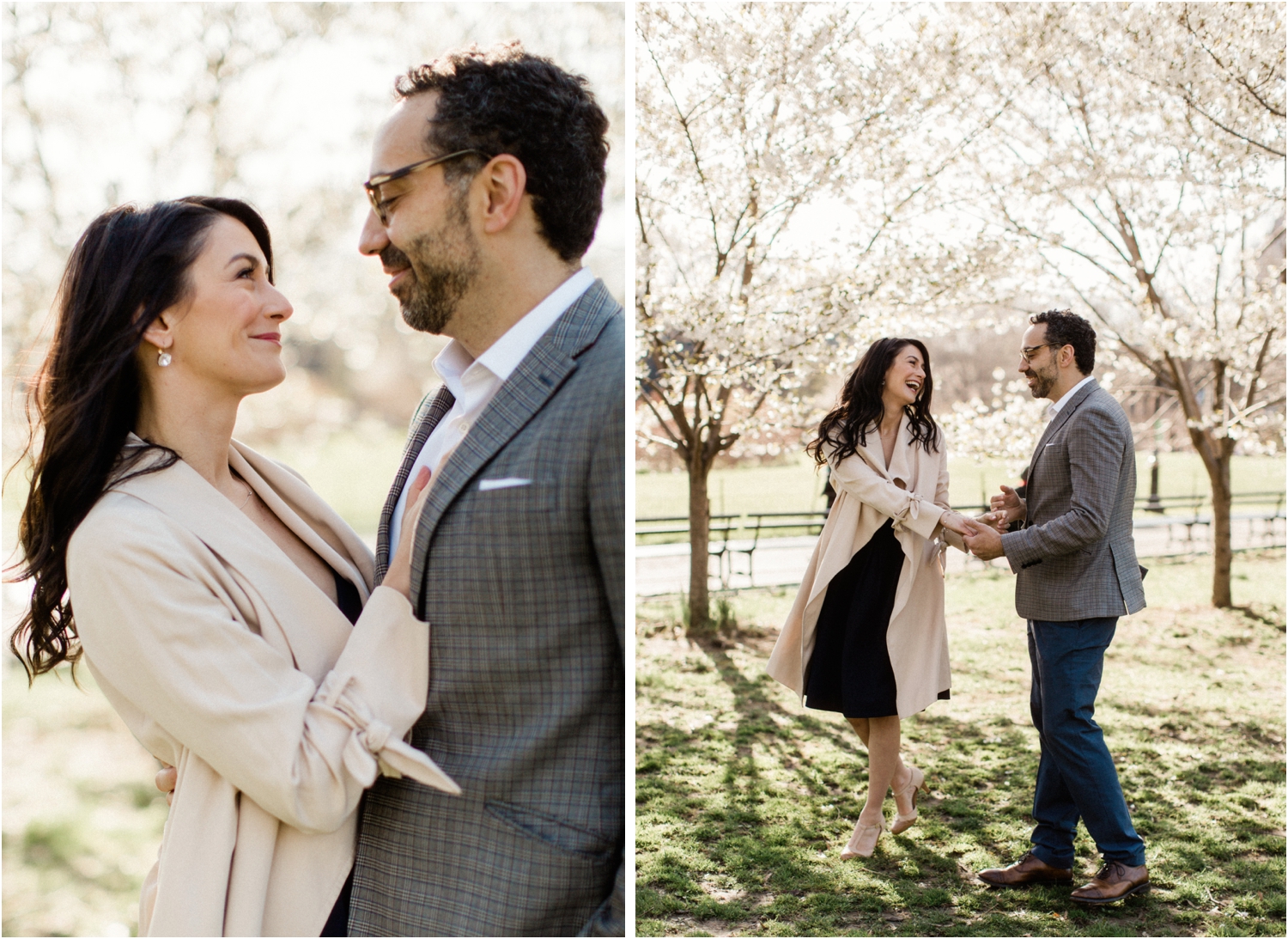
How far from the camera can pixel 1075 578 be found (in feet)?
11.5

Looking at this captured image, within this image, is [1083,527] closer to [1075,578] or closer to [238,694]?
[1075,578]

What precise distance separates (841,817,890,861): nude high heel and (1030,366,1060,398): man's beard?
179 centimetres

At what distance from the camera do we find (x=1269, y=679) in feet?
22.9

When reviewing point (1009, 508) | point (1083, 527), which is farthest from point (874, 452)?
point (1083, 527)

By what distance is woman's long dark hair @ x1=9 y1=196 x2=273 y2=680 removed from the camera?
1691 millimetres

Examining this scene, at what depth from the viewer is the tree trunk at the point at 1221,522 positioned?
29.1 feet

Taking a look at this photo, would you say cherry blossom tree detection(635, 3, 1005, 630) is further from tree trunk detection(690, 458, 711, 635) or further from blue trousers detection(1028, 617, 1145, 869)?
blue trousers detection(1028, 617, 1145, 869)

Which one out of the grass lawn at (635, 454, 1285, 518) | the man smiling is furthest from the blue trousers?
the grass lawn at (635, 454, 1285, 518)

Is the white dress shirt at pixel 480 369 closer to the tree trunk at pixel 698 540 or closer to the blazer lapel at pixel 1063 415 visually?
the blazer lapel at pixel 1063 415

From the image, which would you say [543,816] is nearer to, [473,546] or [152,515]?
[473,546]

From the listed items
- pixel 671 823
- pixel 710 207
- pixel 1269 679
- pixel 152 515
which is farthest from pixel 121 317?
pixel 1269 679

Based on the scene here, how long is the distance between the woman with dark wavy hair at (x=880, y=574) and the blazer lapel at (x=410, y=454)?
2274 mm

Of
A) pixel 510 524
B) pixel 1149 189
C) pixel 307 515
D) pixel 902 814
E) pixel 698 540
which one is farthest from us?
pixel 1149 189

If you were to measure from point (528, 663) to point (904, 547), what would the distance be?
261 centimetres
